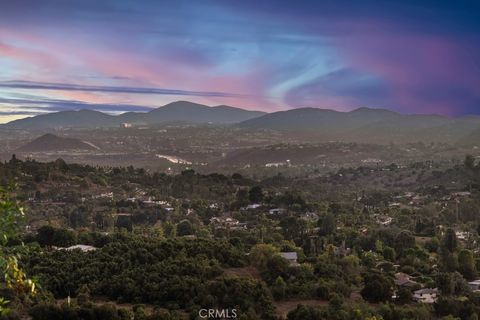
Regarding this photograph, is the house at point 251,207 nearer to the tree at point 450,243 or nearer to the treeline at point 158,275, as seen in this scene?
the tree at point 450,243

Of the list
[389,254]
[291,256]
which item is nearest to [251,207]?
[389,254]

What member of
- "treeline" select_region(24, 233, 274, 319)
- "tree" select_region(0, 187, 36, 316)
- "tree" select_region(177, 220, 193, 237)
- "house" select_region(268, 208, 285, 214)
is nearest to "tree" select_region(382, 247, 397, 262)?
"treeline" select_region(24, 233, 274, 319)

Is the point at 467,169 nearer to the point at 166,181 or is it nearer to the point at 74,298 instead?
the point at 166,181

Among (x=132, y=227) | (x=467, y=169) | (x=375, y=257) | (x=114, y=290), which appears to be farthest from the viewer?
(x=467, y=169)

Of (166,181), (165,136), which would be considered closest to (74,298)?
(166,181)

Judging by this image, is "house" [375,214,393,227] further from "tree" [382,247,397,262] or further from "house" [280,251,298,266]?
"house" [280,251,298,266]
